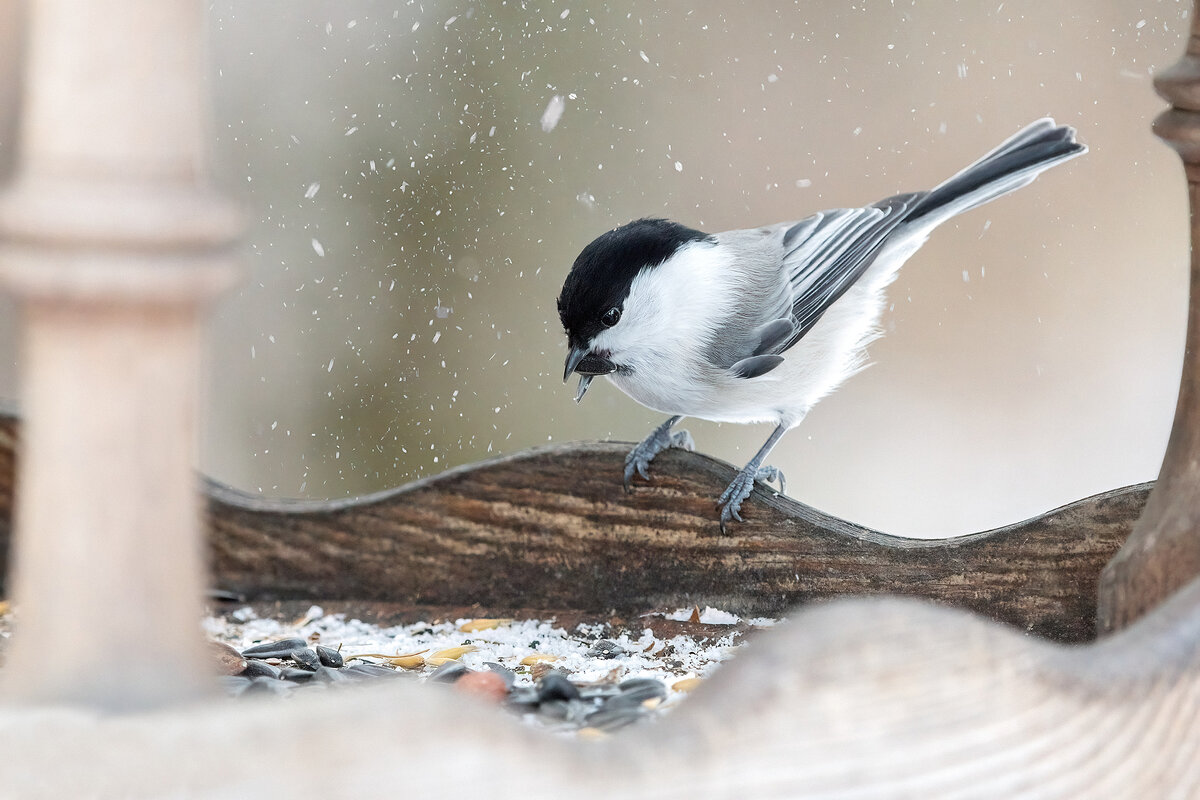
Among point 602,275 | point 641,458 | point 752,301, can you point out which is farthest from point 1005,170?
point 641,458

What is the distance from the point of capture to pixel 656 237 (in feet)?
3.97

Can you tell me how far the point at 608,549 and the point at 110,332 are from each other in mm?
653

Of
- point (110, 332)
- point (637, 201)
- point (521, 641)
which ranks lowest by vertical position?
point (521, 641)

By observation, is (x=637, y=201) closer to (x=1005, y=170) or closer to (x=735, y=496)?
(x=1005, y=170)

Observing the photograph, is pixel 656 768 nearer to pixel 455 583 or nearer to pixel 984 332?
pixel 455 583

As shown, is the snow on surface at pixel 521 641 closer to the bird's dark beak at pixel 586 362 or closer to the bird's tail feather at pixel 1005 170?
the bird's dark beak at pixel 586 362

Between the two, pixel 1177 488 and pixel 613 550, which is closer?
pixel 1177 488

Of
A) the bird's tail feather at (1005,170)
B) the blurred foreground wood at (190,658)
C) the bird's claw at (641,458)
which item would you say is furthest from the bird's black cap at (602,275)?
the blurred foreground wood at (190,658)

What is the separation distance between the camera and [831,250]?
133cm

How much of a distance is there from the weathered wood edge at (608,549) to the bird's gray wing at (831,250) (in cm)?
36

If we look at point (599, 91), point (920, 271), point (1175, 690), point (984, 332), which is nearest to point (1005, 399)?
point (984, 332)

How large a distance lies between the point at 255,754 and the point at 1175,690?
309 millimetres

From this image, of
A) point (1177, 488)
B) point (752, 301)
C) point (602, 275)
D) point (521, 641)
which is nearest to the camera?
point (1177, 488)

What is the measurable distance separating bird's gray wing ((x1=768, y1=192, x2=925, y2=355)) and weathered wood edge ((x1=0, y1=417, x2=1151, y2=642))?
1.17 ft
